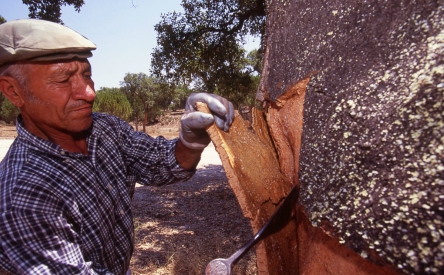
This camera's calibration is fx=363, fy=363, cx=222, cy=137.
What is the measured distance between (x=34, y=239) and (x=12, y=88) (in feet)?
2.30

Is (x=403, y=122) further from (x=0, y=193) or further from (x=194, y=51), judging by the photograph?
(x=194, y=51)

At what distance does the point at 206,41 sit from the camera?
654cm

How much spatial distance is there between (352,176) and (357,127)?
15 cm

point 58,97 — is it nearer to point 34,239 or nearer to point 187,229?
point 34,239

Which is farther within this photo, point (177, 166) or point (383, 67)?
point (177, 166)

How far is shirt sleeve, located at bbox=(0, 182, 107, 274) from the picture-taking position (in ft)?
4.49

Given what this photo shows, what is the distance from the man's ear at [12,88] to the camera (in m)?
1.61

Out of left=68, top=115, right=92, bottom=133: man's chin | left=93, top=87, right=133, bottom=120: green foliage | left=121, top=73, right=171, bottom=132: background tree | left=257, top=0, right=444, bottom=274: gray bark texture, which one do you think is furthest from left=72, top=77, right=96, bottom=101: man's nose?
left=121, top=73, right=171, bottom=132: background tree

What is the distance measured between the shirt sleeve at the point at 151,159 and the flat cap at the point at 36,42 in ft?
1.93

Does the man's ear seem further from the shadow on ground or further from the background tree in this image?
the background tree

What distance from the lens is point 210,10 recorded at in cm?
658

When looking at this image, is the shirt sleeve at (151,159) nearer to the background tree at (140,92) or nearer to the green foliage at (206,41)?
the green foliage at (206,41)

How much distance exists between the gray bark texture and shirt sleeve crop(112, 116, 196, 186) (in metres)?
0.91

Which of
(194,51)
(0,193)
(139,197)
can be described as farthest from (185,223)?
(0,193)
